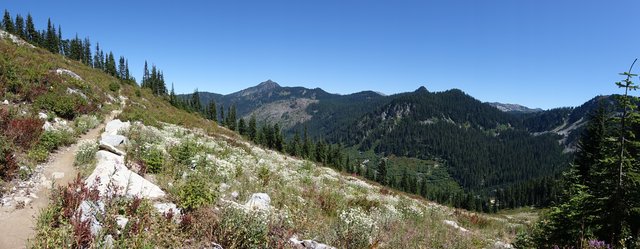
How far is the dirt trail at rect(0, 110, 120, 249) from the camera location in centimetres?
660

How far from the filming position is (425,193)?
148750 mm

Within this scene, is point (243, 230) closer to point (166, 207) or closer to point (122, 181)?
point (166, 207)

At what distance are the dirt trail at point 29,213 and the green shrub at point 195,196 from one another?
2.87 m

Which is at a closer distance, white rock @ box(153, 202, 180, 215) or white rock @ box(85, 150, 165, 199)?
white rock @ box(153, 202, 180, 215)

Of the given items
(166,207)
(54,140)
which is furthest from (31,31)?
(166,207)

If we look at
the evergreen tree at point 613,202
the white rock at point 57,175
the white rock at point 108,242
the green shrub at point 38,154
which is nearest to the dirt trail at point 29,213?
the white rock at point 57,175

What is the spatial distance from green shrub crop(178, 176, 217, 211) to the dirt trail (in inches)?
113

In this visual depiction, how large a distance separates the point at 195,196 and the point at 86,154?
6655 millimetres

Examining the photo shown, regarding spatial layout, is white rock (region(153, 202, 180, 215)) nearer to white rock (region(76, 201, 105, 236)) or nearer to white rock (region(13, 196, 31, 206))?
white rock (region(76, 201, 105, 236))

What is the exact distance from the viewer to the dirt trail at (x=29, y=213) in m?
6.60

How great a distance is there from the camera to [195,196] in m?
8.50

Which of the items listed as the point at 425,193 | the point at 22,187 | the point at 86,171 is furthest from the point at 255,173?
the point at 425,193

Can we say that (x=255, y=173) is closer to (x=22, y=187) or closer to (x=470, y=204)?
(x=22, y=187)

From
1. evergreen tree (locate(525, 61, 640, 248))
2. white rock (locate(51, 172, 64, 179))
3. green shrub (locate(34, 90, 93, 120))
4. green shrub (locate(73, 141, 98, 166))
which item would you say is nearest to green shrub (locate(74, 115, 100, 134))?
green shrub (locate(34, 90, 93, 120))
